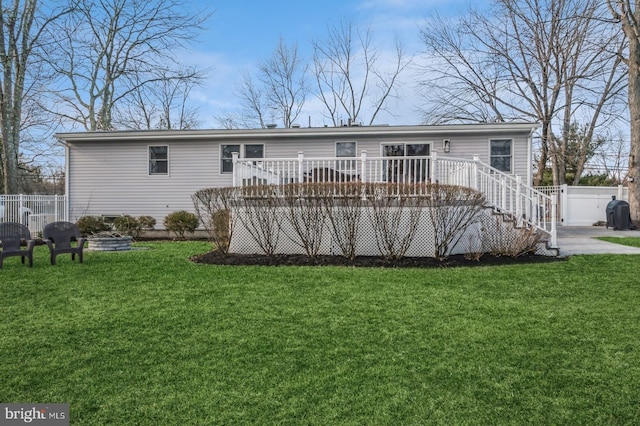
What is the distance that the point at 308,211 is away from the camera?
6.84 m

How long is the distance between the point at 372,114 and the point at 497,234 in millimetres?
19282

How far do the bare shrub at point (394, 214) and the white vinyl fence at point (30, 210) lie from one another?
32.7 ft

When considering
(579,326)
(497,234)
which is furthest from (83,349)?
(497,234)

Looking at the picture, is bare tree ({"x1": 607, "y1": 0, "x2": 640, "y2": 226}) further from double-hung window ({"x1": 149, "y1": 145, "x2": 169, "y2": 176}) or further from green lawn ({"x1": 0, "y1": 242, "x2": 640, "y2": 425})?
double-hung window ({"x1": 149, "y1": 145, "x2": 169, "y2": 176})

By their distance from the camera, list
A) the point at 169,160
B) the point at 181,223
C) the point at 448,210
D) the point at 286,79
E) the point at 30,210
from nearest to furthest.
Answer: the point at 448,210 → the point at 181,223 → the point at 30,210 → the point at 169,160 → the point at 286,79

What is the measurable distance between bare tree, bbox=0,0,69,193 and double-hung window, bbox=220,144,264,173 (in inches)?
285

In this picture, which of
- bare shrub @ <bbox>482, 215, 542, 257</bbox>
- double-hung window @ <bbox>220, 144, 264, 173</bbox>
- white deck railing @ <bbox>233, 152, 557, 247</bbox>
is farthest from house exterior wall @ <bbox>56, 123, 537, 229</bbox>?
bare shrub @ <bbox>482, 215, 542, 257</bbox>

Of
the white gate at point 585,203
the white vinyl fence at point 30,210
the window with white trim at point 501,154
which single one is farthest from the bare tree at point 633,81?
the white vinyl fence at point 30,210

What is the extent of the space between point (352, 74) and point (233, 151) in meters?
15.3

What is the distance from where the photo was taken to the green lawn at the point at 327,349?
2230 millimetres

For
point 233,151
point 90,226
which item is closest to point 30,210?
point 90,226

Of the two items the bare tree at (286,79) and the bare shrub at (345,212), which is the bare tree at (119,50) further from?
the bare shrub at (345,212)

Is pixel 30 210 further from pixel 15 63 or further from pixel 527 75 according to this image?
pixel 527 75

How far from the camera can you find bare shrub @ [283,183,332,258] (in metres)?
6.71
